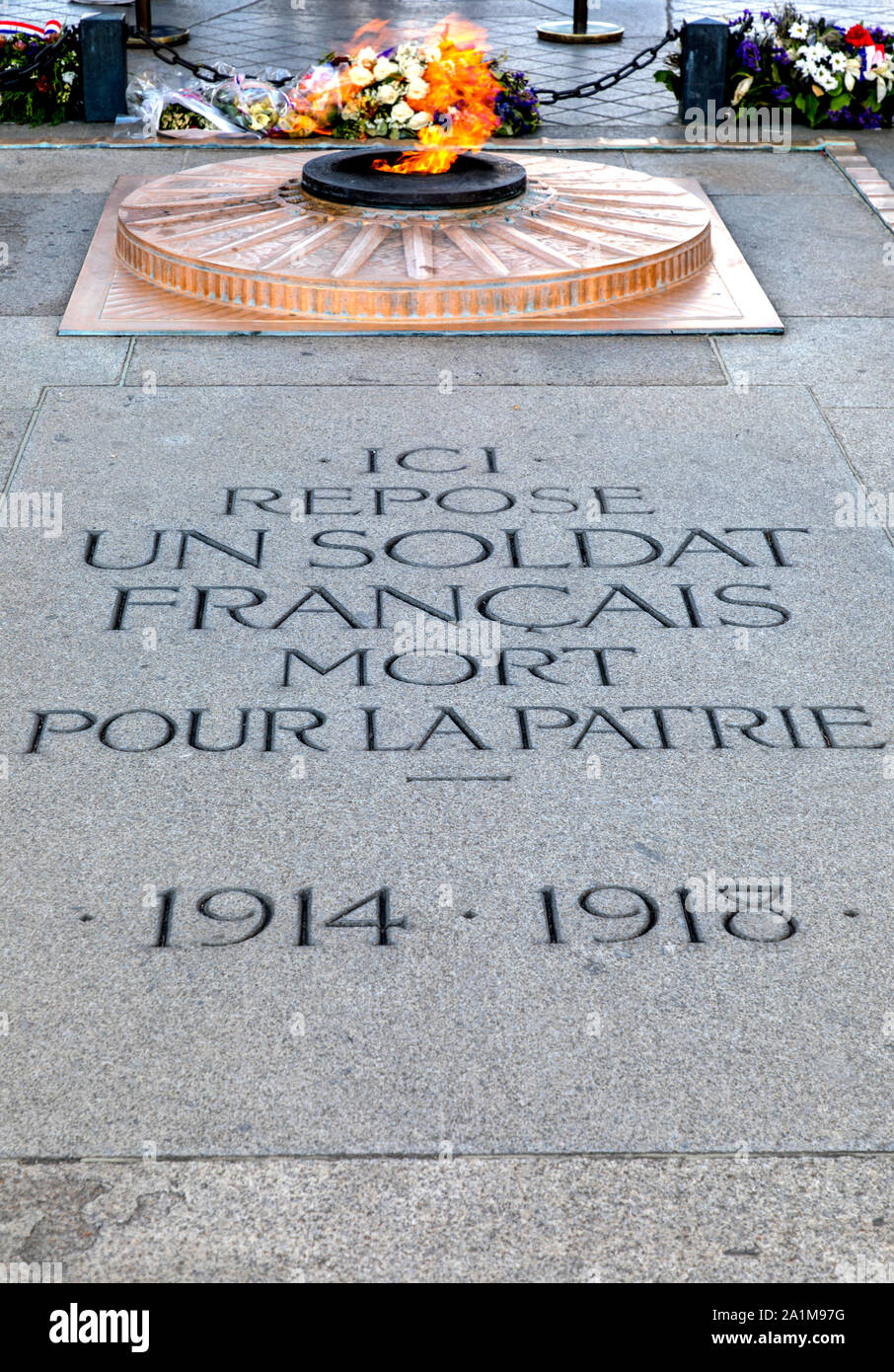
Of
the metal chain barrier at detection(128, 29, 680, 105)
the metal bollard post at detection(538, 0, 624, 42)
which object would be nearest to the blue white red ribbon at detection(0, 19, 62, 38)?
the metal chain barrier at detection(128, 29, 680, 105)

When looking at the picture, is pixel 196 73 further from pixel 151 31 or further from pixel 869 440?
pixel 869 440

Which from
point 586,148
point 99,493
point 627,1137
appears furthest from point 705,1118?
point 586,148

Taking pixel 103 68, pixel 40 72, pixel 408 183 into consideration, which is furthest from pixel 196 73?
pixel 408 183

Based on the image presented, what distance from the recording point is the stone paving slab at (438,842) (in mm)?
2855

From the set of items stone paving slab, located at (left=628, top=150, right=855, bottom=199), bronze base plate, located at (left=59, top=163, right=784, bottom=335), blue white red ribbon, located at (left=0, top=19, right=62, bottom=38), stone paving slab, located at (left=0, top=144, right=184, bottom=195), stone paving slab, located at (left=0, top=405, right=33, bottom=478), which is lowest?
stone paving slab, located at (left=0, top=405, right=33, bottom=478)

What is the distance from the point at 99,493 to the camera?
5.07 m

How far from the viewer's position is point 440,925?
327 centimetres

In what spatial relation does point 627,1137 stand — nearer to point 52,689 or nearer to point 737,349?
point 52,689

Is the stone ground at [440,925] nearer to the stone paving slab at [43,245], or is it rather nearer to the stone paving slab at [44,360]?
the stone paving slab at [44,360]

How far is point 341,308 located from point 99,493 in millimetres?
1805

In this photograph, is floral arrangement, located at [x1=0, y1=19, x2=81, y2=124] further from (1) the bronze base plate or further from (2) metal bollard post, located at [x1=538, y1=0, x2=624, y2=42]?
(2) metal bollard post, located at [x1=538, y1=0, x2=624, y2=42]

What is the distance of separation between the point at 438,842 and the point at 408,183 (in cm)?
452

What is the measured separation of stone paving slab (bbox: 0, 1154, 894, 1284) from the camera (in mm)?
2518

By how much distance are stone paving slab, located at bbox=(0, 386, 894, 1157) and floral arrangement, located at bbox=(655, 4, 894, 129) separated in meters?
5.06
